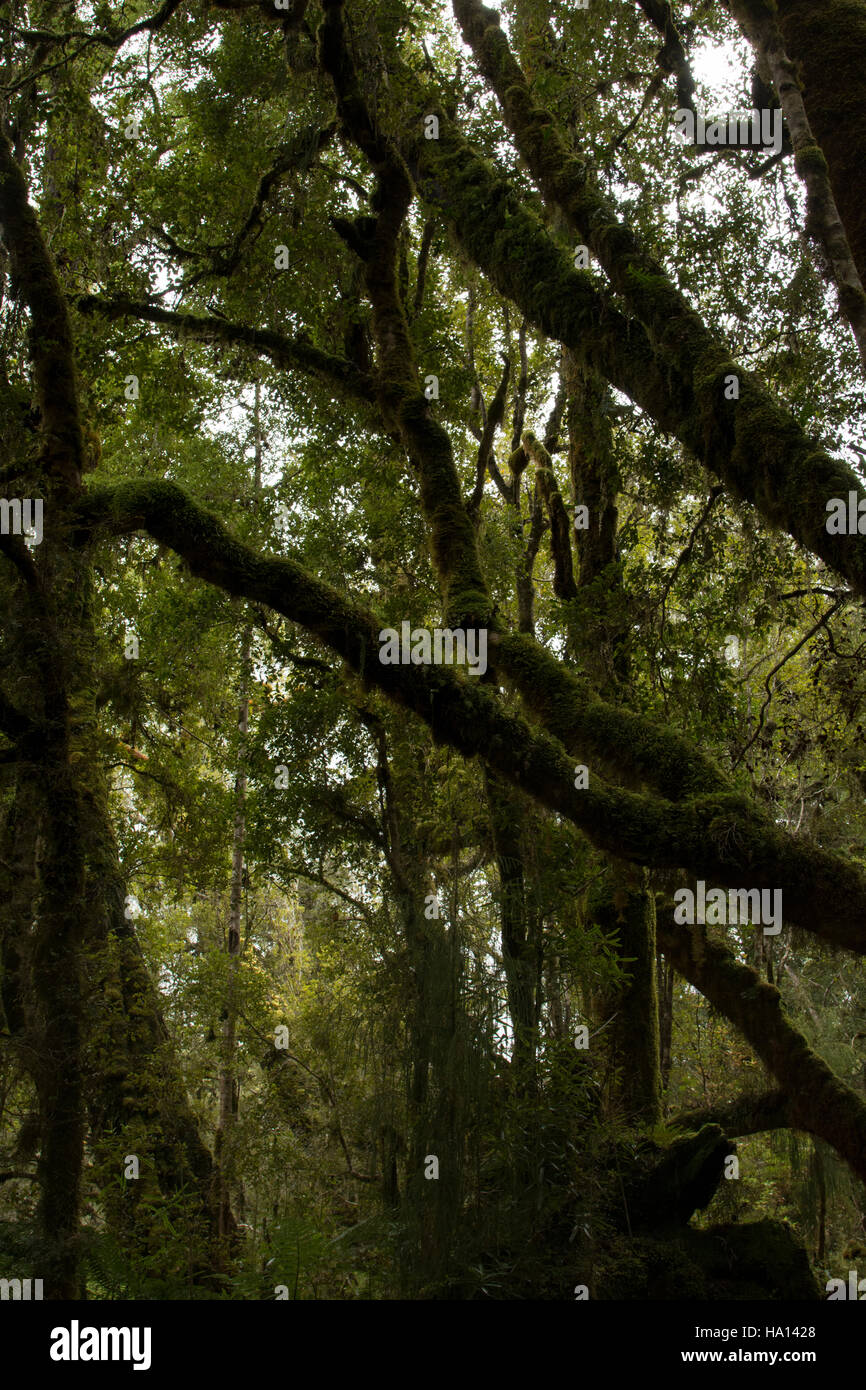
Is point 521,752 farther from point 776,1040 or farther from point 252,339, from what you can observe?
point 252,339

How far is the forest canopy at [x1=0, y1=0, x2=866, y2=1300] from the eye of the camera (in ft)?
18.3

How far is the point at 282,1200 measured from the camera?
9594mm

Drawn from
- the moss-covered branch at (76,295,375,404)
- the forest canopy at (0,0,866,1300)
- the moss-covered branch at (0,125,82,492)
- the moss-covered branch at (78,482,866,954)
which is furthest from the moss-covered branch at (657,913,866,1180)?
the moss-covered branch at (0,125,82,492)

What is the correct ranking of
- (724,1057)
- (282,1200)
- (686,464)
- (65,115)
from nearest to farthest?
(686,464) → (65,115) → (282,1200) → (724,1057)

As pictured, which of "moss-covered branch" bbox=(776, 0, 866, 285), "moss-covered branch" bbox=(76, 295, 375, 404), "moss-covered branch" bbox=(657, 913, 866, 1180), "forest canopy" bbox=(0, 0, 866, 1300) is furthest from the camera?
"moss-covered branch" bbox=(76, 295, 375, 404)

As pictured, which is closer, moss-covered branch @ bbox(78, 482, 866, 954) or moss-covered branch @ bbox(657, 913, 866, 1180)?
moss-covered branch @ bbox(78, 482, 866, 954)

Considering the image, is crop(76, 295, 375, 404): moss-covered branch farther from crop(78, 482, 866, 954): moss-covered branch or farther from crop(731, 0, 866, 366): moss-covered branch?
crop(731, 0, 866, 366): moss-covered branch

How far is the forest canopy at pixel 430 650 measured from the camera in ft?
18.3

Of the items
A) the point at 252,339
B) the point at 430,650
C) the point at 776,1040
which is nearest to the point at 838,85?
the point at 430,650

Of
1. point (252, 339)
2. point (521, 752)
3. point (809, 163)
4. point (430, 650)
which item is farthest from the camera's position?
point (252, 339)

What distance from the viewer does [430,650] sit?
6695 millimetres
